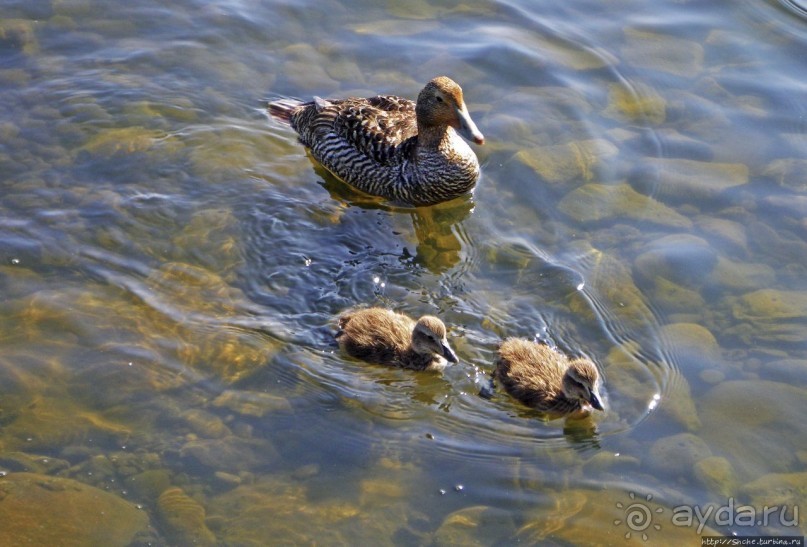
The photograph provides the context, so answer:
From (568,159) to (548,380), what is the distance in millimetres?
2894

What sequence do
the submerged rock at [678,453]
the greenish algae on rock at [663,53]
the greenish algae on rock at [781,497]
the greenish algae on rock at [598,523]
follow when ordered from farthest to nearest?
the greenish algae on rock at [663,53]
the submerged rock at [678,453]
the greenish algae on rock at [781,497]
the greenish algae on rock at [598,523]

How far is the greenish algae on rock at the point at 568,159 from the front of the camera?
27.8 ft

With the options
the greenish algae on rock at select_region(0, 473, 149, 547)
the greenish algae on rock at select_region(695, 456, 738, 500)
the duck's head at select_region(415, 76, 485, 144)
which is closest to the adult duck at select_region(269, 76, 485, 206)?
the duck's head at select_region(415, 76, 485, 144)

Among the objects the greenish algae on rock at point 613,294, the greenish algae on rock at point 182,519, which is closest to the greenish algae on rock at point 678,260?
the greenish algae on rock at point 613,294

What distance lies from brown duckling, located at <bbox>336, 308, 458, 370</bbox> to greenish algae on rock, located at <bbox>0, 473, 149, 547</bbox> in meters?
1.78

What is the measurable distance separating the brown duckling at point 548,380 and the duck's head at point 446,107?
235 centimetres

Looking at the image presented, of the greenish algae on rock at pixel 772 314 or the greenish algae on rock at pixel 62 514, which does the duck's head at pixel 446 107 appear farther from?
the greenish algae on rock at pixel 62 514

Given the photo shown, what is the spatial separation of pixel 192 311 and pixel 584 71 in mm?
4813

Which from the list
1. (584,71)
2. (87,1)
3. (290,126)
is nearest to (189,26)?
(87,1)

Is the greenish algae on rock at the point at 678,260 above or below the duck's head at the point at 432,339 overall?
above

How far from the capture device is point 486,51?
9984 millimetres

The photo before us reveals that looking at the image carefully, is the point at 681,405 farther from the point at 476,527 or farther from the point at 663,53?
the point at 663,53

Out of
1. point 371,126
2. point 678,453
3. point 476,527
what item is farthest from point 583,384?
point 371,126

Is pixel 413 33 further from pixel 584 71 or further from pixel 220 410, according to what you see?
pixel 220 410
